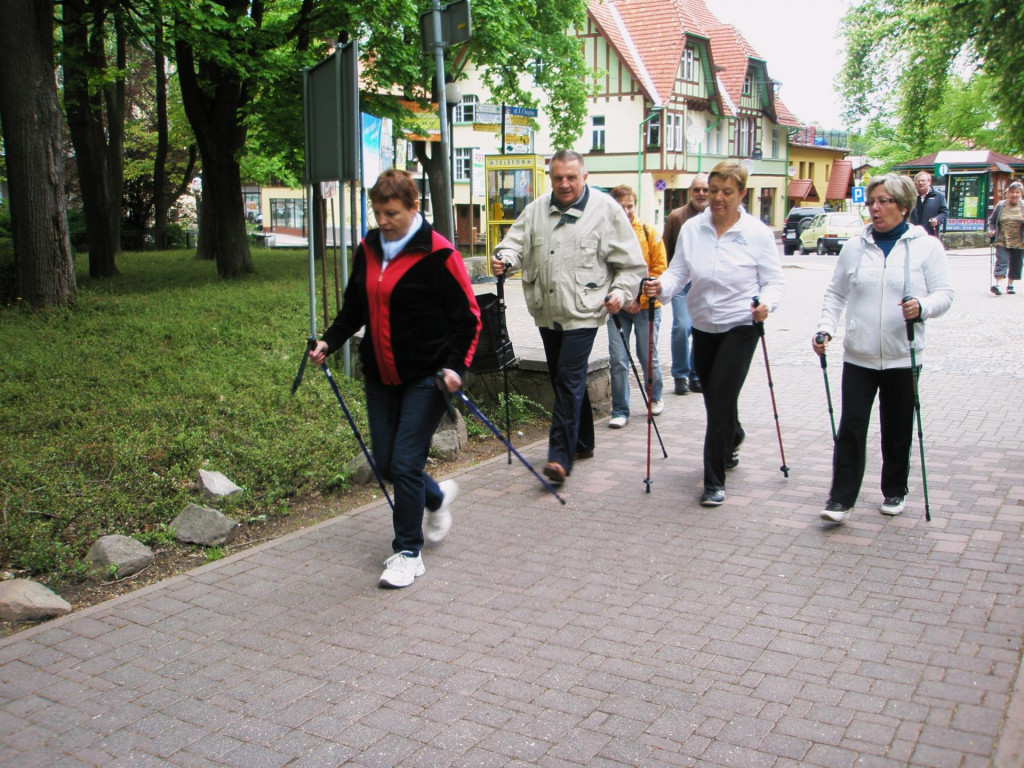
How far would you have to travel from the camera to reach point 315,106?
812 cm

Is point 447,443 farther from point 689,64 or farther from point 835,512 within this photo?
point 689,64

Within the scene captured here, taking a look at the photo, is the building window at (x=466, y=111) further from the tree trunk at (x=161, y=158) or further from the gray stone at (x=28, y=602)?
the gray stone at (x=28, y=602)

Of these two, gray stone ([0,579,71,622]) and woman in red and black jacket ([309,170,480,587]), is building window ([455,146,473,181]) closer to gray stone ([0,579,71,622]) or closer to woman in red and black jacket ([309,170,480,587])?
woman in red and black jacket ([309,170,480,587])

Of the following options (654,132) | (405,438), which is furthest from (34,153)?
(654,132)

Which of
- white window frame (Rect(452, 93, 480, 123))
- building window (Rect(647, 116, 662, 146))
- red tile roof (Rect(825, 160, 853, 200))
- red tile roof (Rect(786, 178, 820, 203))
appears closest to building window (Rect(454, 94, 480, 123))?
white window frame (Rect(452, 93, 480, 123))

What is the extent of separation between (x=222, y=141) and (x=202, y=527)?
1549 cm

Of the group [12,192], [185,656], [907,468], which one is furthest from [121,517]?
[12,192]

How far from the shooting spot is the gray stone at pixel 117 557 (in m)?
5.17

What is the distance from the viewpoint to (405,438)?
5027mm

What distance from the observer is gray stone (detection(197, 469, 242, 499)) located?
6.05 meters

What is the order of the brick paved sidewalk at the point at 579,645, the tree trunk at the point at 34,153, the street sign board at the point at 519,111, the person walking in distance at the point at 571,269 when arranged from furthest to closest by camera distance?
the street sign board at the point at 519,111
the tree trunk at the point at 34,153
the person walking in distance at the point at 571,269
the brick paved sidewalk at the point at 579,645

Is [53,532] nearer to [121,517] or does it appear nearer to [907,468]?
[121,517]

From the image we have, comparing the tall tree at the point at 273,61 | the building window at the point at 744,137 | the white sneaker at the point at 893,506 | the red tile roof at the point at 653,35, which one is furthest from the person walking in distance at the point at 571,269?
the building window at the point at 744,137

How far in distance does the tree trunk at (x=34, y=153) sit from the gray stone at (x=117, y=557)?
8.59m
